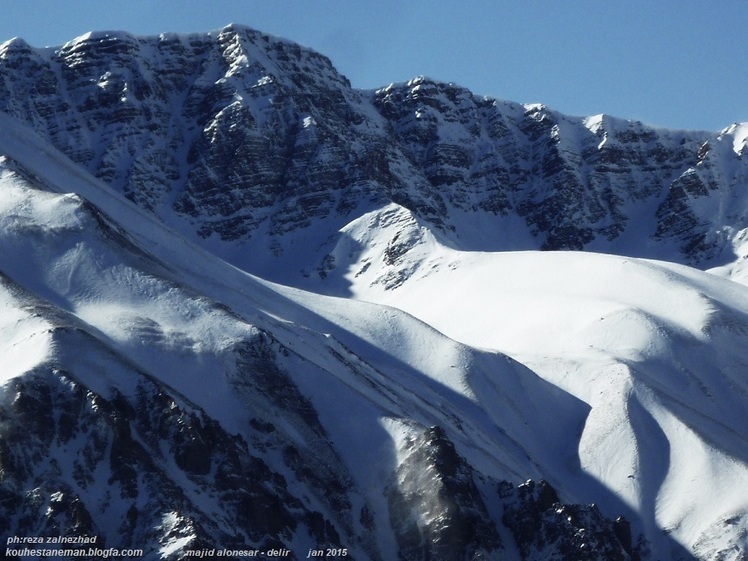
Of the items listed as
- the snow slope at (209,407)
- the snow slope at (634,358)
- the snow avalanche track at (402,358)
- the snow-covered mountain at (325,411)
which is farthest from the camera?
the snow slope at (634,358)

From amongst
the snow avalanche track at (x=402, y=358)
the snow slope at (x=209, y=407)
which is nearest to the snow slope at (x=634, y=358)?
the snow avalanche track at (x=402, y=358)

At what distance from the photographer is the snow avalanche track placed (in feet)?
369

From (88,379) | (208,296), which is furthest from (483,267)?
(88,379)

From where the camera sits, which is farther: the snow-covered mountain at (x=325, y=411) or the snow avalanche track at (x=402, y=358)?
the snow avalanche track at (x=402, y=358)

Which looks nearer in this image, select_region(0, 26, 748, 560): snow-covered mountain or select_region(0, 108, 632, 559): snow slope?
select_region(0, 108, 632, 559): snow slope

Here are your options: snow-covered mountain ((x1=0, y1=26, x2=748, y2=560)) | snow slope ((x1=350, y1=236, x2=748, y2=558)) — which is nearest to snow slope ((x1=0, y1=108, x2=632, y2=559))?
snow-covered mountain ((x1=0, y1=26, x2=748, y2=560))

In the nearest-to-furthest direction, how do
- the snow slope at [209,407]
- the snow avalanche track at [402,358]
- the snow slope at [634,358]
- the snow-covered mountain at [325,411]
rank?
the snow slope at [209,407]
the snow-covered mountain at [325,411]
the snow avalanche track at [402,358]
the snow slope at [634,358]

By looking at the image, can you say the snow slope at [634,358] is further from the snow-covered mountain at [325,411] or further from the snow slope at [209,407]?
the snow slope at [209,407]

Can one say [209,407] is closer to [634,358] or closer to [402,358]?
[402,358]

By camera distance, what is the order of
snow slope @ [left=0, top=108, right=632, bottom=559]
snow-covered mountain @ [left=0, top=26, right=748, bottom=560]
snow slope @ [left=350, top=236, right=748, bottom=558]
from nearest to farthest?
snow slope @ [left=0, top=108, right=632, bottom=559]
snow-covered mountain @ [left=0, top=26, right=748, bottom=560]
snow slope @ [left=350, top=236, right=748, bottom=558]

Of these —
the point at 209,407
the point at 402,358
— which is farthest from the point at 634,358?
the point at 209,407

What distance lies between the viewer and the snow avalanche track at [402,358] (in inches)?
4429

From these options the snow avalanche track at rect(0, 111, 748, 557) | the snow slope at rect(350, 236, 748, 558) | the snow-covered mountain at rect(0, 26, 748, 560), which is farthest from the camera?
the snow slope at rect(350, 236, 748, 558)

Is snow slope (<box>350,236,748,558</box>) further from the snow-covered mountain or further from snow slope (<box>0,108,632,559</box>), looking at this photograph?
snow slope (<box>0,108,632,559</box>)
